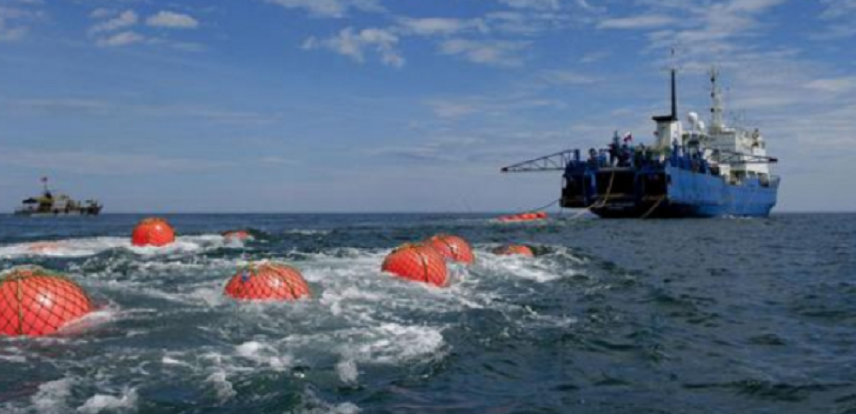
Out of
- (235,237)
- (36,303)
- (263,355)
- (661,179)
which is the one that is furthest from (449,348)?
(661,179)

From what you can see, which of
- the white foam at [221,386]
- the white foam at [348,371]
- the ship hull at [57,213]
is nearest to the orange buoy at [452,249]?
the white foam at [348,371]

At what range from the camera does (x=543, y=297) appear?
14953 millimetres

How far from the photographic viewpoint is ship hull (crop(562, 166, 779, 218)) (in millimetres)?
57062

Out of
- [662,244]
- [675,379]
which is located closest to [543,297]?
[675,379]

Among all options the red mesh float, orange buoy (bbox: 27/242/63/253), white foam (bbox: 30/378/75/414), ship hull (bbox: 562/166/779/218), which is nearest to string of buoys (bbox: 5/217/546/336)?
white foam (bbox: 30/378/75/414)

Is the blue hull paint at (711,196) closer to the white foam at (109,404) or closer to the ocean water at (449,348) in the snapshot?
the ocean water at (449,348)

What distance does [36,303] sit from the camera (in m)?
9.96

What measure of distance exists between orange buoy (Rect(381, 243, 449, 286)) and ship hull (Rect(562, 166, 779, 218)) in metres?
42.5

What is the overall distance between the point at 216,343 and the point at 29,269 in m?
3.32

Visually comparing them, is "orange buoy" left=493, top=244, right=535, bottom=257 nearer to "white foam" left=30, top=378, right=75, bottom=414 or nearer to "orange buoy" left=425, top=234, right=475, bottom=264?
"orange buoy" left=425, top=234, right=475, bottom=264

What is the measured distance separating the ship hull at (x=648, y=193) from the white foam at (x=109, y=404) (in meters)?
52.3

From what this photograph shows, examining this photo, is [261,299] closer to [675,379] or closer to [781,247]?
[675,379]

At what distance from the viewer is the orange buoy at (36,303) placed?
32.0 feet

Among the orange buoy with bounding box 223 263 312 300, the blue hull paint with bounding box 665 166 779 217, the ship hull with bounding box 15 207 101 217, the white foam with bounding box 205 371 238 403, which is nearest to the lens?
the white foam with bounding box 205 371 238 403
